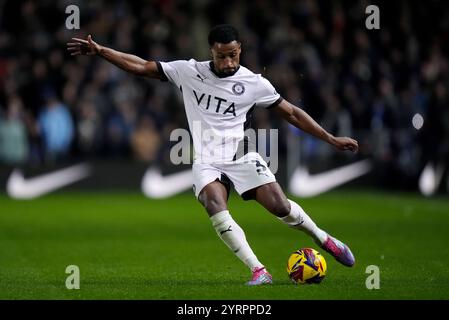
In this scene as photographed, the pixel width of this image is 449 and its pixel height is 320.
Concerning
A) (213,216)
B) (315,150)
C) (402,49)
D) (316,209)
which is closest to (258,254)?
(213,216)

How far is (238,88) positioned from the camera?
948cm

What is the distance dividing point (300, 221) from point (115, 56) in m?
2.36

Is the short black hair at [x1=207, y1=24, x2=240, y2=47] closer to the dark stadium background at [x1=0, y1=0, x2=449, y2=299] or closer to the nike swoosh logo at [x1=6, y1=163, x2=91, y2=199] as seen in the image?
the dark stadium background at [x1=0, y1=0, x2=449, y2=299]

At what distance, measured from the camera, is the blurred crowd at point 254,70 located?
2261 cm

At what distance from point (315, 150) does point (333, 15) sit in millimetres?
4540

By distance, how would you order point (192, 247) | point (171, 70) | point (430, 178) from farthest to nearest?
point (430, 178), point (192, 247), point (171, 70)

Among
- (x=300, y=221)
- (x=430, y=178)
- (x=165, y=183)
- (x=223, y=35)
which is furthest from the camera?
(x=165, y=183)

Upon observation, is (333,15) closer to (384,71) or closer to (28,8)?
(384,71)

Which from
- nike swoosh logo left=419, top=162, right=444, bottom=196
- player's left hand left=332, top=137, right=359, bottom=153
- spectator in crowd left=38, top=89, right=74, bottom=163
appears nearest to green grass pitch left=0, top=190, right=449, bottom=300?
nike swoosh logo left=419, top=162, right=444, bottom=196

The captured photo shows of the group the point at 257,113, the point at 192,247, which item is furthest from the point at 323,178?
the point at 192,247

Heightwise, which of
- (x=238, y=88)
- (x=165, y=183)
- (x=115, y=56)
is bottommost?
(x=165, y=183)

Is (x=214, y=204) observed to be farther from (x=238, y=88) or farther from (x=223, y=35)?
(x=223, y=35)

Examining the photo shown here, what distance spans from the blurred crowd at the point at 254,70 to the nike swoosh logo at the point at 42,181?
394 millimetres

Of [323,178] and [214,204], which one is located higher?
[214,204]
